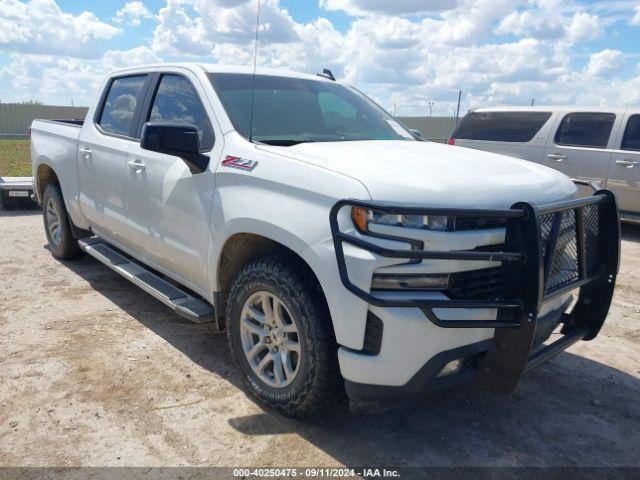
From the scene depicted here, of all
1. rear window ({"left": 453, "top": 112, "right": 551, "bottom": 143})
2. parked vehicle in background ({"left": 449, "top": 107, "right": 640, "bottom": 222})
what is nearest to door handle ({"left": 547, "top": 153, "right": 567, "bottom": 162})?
parked vehicle in background ({"left": 449, "top": 107, "right": 640, "bottom": 222})

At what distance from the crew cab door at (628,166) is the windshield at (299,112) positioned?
17.0ft

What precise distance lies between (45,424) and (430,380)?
2039mm

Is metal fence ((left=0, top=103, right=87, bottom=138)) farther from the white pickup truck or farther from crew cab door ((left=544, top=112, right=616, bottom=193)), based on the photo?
the white pickup truck

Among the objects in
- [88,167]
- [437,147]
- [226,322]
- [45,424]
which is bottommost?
[45,424]

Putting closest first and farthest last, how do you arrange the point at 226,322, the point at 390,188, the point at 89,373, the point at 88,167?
the point at 390,188
the point at 226,322
the point at 89,373
the point at 88,167

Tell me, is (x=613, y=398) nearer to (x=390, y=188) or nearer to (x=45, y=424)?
(x=390, y=188)

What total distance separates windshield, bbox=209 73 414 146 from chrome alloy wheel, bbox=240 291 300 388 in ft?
3.15

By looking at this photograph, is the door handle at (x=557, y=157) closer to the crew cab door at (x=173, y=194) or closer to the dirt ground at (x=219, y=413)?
the dirt ground at (x=219, y=413)

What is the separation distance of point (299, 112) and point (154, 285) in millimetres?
1593

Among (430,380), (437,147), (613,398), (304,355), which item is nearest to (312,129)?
(437,147)

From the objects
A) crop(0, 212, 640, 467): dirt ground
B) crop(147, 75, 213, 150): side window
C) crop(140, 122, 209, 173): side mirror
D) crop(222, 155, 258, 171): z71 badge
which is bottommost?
crop(0, 212, 640, 467): dirt ground

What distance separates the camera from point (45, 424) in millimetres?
2904

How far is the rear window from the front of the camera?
344 inches

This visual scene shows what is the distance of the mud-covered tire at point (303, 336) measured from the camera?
102 inches
